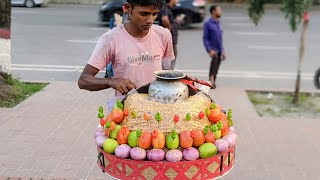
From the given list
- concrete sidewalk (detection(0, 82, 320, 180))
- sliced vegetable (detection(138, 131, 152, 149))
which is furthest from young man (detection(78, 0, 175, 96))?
concrete sidewalk (detection(0, 82, 320, 180))

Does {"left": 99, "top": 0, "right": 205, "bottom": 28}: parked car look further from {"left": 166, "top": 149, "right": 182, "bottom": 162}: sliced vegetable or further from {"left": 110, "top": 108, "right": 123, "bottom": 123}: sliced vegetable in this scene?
{"left": 166, "top": 149, "right": 182, "bottom": 162}: sliced vegetable

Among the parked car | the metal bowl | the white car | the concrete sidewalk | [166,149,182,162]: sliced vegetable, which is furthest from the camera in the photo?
the white car

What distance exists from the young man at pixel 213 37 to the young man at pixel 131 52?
16.5ft

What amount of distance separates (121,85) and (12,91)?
5070 mm

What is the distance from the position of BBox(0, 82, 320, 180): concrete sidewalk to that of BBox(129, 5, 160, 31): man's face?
2.06m

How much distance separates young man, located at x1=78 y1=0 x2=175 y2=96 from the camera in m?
2.67

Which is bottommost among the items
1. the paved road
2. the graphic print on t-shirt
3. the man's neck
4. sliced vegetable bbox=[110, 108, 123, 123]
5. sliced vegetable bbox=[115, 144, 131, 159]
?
the paved road

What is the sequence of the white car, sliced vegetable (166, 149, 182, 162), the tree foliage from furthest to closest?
the white car → the tree foliage → sliced vegetable (166, 149, 182, 162)

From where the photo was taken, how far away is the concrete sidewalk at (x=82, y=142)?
179 inches

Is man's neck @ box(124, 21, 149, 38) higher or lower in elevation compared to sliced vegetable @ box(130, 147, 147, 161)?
higher

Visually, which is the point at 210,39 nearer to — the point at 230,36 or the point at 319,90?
the point at 319,90

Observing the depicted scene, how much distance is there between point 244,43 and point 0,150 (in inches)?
368

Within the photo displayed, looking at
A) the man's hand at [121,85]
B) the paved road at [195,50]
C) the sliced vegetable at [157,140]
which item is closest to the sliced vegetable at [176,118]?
the sliced vegetable at [157,140]

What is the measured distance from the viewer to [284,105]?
7344 mm
